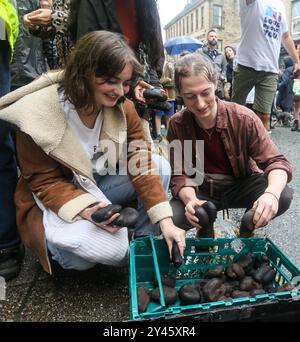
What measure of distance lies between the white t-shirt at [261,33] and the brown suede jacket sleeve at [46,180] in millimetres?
2306

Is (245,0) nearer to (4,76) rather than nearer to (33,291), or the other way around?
(4,76)

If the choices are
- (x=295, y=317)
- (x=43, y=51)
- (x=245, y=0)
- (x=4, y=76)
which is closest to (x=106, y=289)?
(x=295, y=317)

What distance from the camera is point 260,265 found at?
1448 mm

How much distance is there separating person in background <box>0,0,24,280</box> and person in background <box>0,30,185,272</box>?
80 mm

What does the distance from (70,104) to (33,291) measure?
2.93ft

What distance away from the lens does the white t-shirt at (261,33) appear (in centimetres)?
302

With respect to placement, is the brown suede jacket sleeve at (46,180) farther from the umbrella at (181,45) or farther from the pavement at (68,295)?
the umbrella at (181,45)

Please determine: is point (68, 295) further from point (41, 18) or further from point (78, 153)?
point (41, 18)

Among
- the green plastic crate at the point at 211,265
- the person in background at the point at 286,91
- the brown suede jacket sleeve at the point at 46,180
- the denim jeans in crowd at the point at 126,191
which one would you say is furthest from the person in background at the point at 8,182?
the person in background at the point at 286,91

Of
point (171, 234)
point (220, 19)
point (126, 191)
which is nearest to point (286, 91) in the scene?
point (126, 191)

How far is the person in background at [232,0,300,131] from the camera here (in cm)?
303

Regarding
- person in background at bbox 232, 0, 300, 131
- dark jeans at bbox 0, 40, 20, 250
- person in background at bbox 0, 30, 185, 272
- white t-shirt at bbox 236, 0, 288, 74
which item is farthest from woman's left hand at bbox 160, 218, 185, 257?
white t-shirt at bbox 236, 0, 288, 74

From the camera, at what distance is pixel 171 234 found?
4.60 ft

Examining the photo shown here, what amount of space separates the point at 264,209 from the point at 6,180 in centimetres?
119
